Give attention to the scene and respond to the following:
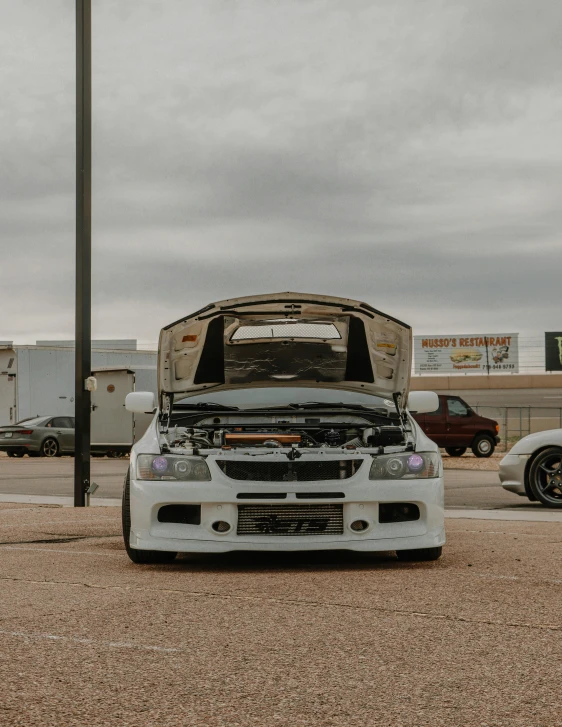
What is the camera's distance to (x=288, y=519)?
7219 millimetres

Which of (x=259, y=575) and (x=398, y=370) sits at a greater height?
(x=398, y=370)

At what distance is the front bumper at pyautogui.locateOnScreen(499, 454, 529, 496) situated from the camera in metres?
13.0

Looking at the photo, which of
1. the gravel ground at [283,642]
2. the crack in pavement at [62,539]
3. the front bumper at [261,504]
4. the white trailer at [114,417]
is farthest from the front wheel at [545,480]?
the white trailer at [114,417]

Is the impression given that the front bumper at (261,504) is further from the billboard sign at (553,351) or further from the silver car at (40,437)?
the billboard sign at (553,351)

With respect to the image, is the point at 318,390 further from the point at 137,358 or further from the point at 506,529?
the point at 137,358

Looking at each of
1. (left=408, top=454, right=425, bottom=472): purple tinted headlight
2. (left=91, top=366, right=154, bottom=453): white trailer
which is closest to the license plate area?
(left=408, top=454, right=425, bottom=472): purple tinted headlight

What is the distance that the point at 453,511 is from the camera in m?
12.8

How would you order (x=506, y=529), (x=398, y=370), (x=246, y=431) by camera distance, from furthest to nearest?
(x=506, y=529) < (x=398, y=370) < (x=246, y=431)

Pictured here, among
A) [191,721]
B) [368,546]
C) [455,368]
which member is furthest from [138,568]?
[455,368]

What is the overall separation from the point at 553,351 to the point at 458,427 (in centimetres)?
4817

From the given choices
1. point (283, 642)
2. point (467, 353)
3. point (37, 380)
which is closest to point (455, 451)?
point (37, 380)

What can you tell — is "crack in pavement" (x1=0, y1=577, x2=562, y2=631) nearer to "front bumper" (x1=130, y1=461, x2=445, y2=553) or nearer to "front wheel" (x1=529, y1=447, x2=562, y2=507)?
"front bumper" (x1=130, y1=461, x2=445, y2=553)

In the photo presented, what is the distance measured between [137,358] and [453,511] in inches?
964

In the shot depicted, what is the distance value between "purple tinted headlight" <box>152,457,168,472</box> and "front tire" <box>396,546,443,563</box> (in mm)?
1740
